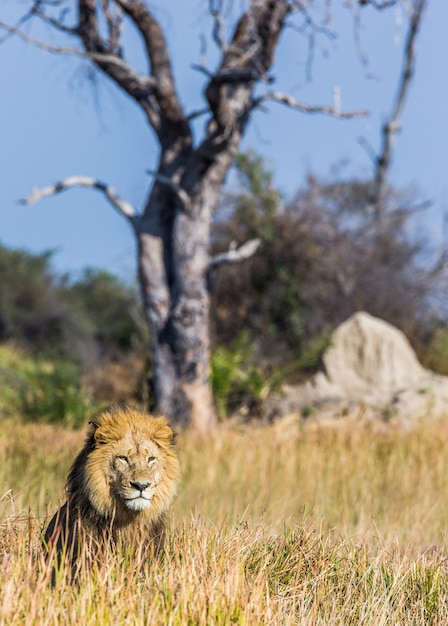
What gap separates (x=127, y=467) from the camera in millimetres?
3402

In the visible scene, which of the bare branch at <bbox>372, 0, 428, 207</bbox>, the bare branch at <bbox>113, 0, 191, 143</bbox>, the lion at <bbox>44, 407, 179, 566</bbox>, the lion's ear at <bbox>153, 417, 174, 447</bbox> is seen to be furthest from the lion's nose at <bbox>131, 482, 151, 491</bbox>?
the bare branch at <bbox>372, 0, 428, 207</bbox>

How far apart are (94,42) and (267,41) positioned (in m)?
2.64

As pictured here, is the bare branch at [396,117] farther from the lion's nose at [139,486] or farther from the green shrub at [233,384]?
the lion's nose at [139,486]

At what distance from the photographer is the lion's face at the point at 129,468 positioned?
3371 mm

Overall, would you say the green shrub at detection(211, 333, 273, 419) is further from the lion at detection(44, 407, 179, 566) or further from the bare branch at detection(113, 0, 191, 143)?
the lion at detection(44, 407, 179, 566)

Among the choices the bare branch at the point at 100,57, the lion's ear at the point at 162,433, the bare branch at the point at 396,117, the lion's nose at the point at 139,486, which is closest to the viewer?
the lion's nose at the point at 139,486

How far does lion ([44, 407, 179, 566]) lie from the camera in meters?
3.39

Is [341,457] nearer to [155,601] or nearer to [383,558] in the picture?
[383,558]

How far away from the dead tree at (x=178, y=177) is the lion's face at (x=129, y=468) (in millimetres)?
8361

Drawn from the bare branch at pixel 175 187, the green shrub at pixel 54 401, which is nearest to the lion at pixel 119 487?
the green shrub at pixel 54 401

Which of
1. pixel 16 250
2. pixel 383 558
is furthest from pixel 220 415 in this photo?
pixel 16 250

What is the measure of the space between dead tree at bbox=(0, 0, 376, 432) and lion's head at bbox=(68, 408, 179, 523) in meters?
8.34

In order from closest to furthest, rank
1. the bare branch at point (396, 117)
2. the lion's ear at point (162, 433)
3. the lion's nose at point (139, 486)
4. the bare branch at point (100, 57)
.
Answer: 1. the lion's nose at point (139, 486)
2. the lion's ear at point (162, 433)
3. the bare branch at point (100, 57)
4. the bare branch at point (396, 117)

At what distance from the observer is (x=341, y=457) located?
30.1 feet
